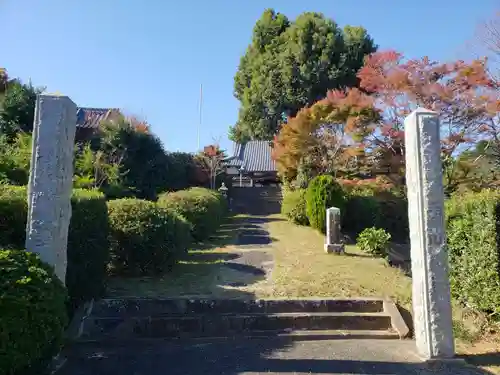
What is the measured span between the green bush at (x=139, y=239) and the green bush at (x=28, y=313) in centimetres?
338

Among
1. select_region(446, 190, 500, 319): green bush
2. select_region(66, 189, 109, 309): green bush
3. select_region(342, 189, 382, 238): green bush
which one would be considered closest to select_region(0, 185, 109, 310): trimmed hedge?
select_region(66, 189, 109, 309): green bush

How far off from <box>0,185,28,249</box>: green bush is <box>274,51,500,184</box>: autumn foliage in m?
13.6

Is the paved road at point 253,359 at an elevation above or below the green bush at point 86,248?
below

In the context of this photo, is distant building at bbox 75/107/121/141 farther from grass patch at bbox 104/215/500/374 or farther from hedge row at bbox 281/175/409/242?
grass patch at bbox 104/215/500/374

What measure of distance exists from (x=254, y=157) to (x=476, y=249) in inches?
953

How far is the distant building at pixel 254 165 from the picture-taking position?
2875cm

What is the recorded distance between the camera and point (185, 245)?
29.3ft

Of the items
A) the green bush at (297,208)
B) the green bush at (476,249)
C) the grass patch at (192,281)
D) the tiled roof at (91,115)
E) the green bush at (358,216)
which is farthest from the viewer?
the tiled roof at (91,115)

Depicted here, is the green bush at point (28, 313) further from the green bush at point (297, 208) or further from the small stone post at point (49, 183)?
the green bush at point (297, 208)

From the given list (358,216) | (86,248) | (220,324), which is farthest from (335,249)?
(86,248)

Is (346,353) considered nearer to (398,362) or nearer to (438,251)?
(398,362)

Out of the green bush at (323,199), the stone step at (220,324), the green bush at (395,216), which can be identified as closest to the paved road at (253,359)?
the stone step at (220,324)

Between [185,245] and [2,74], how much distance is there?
14.4 m

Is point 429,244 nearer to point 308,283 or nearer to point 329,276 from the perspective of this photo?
point 308,283
